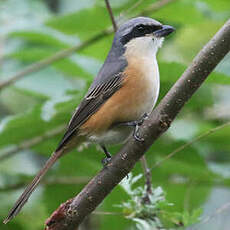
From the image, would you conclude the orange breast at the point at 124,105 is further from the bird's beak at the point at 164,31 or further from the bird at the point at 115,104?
the bird's beak at the point at 164,31

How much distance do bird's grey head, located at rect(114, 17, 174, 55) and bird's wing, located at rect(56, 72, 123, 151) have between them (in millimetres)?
364

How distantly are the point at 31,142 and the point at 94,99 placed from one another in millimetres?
584

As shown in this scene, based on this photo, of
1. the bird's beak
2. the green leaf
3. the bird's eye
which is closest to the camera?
the bird's beak

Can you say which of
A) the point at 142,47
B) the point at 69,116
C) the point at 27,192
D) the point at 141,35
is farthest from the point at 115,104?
the point at 27,192

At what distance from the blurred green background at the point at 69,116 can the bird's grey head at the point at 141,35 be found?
13cm

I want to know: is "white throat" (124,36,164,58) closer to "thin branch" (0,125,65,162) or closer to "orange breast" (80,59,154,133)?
"orange breast" (80,59,154,133)

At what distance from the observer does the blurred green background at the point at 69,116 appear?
4.05m

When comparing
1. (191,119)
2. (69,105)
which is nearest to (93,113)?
(69,105)

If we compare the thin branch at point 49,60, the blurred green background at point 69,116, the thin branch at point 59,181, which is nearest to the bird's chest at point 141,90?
the blurred green background at point 69,116

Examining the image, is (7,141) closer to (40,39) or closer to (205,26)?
(40,39)

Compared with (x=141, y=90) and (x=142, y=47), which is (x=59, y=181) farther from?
(x=142, y=47)

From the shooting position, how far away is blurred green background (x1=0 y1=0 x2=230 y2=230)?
4.05 metres

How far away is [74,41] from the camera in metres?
5.34

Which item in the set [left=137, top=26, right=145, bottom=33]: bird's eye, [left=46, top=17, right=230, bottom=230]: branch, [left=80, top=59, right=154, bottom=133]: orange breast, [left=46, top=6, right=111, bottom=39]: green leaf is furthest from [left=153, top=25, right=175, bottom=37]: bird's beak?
[left=46, top=17, right=230, bottom=230]: branch
